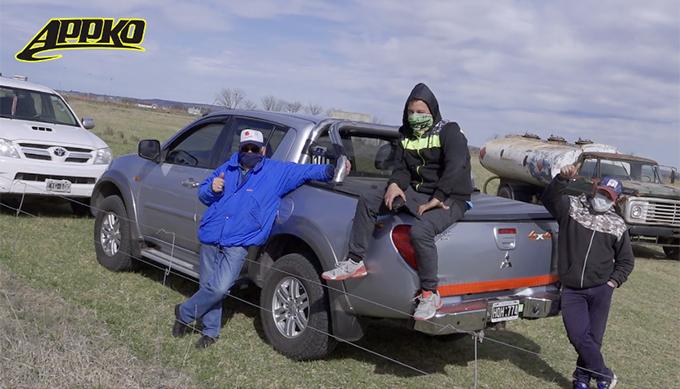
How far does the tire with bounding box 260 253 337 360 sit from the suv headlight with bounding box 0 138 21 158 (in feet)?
19.3

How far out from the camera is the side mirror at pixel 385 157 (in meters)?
6.19

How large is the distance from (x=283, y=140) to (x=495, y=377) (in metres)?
2.61

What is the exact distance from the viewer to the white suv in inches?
384

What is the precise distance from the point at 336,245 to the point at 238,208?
0.87 m

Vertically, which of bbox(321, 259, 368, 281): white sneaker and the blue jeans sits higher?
bbox(321, 259, 368, 281): white sneaker

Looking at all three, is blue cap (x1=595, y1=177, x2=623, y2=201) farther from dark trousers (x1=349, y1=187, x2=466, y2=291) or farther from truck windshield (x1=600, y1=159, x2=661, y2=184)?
truck windshield (x1=600, y1=159, x2=661, y2=184)

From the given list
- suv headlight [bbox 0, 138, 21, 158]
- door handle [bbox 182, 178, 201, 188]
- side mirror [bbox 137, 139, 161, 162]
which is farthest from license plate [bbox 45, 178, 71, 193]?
door handle [bbox 182, 178, 201, 188]

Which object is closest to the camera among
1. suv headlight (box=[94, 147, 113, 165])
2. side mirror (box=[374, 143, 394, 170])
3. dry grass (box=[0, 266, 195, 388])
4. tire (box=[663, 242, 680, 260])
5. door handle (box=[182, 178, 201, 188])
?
dry grass (box=[0, 266, 195, 388])

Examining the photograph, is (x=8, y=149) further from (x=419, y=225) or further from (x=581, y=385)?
(x=581, y=385)

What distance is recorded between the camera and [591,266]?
5250mm

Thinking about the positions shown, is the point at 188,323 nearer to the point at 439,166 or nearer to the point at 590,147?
the point at 439,166

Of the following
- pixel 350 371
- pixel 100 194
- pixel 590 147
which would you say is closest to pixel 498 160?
pixel 590 147

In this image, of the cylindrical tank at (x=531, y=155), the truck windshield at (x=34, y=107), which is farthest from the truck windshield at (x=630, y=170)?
the truck windshield at (x=34, y=107)

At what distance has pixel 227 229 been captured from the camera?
17.5 feet
